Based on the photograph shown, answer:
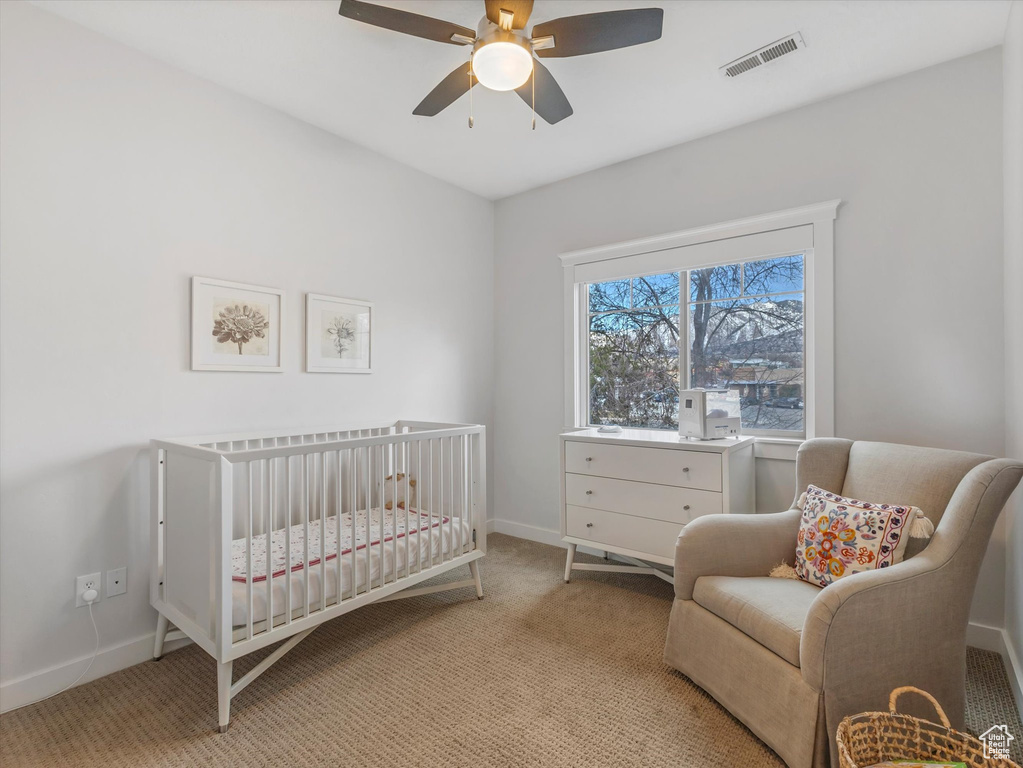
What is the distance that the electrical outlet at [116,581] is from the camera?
206 cm

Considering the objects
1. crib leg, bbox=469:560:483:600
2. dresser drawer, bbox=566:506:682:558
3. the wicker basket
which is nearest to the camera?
the wicker basket

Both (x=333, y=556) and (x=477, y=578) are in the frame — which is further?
(x=477, y=578)

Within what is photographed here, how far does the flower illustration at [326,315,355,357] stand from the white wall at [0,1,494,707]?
0.57 ft

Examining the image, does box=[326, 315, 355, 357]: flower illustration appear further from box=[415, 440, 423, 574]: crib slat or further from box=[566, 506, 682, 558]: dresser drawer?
box=[566, 506, 682, 558]: dresser drawer

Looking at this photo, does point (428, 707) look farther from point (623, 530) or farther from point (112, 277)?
point (112, 277)

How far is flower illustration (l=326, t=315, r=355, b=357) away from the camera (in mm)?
2875

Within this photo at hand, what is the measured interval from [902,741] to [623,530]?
4.71 ft

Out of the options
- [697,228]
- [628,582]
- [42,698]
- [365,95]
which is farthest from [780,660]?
[365,95]

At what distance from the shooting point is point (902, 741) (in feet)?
4.43

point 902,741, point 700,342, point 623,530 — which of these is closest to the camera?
point 902,741

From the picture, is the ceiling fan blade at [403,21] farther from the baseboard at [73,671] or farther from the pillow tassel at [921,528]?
the baseboard at [73,671]

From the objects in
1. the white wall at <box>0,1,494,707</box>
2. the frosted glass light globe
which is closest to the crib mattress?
the white wall at <box>0,1,494,707</box>

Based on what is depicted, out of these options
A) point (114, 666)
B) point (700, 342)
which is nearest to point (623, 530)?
point (700, 342)

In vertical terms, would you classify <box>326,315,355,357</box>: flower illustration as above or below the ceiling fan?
below
